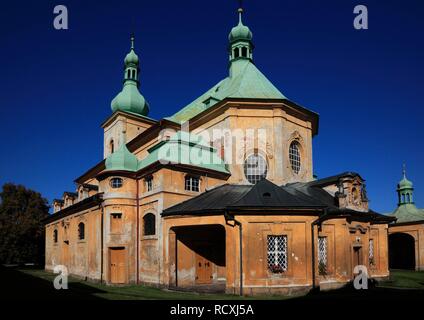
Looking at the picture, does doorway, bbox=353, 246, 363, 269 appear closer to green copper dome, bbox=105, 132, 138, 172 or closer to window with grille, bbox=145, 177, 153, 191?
window with grille, bbox=145, 177, 153, 191

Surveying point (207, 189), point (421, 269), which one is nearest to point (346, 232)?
point (207, 189)

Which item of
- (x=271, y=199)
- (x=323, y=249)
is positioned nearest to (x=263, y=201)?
(x=271, y=199)

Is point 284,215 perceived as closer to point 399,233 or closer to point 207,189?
point 207,189

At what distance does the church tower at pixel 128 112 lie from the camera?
125 ft

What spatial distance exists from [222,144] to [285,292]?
11.5 m

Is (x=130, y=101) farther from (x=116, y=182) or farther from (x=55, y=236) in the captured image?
(x=116, y=182)

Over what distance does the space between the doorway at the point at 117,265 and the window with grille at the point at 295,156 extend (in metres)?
12.7

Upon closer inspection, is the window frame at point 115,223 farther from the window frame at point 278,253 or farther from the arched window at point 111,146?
the arched window at point 111,146

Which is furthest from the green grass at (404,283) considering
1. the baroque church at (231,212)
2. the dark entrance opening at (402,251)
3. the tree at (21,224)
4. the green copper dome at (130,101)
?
the tree at (21,224)

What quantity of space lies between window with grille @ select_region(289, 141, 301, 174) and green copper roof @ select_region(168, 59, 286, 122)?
3.48 meters

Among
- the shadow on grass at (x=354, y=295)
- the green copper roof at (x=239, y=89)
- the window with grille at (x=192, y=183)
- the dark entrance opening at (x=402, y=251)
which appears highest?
the green copper roof at (x=239, y=89)

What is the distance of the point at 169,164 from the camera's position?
2195cm

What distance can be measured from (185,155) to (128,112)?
1655 centimetres

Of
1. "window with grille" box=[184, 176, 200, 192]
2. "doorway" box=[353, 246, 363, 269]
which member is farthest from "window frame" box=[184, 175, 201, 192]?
"doorway" box=[353, 246, 363, 269]
